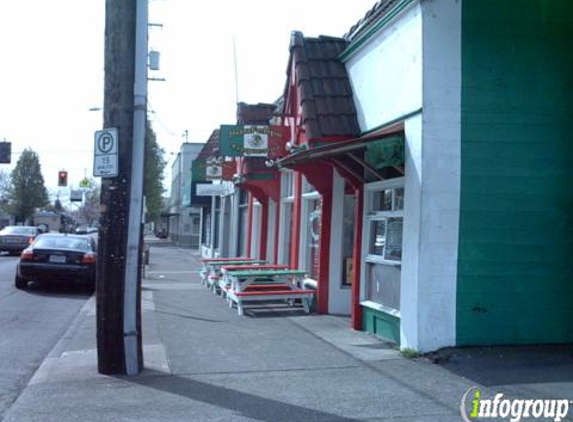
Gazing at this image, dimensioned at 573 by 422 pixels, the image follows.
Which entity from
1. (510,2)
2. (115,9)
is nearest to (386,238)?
(510,2)

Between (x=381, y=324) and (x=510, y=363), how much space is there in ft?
7.56

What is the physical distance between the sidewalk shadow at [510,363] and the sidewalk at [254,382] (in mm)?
50

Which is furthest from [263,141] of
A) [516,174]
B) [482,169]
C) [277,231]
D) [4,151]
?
[4,151]

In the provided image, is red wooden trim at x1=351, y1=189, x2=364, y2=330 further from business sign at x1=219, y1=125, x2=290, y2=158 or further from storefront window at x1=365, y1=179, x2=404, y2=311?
business sign at x1=219, y1=125, x2=290, y2=158

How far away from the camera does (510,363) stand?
7770 mm

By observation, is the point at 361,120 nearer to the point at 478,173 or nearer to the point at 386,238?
the point at 386,238

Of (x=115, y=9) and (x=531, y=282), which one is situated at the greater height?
(x=115, y=9)

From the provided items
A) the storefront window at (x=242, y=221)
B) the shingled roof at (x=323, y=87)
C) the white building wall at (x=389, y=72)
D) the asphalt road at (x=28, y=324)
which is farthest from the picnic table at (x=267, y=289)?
the storefront window at (x=242, y=221)

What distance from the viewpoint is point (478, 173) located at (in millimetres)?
8344

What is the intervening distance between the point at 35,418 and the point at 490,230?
18.2 feet

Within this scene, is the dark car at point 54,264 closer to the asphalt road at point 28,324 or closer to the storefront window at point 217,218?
the asphalt road at point 28,324

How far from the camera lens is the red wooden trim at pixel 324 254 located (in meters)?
12.3

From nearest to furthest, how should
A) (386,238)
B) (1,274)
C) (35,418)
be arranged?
(35,418) → (386,238) → (1,274)

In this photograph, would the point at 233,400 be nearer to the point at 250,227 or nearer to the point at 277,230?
the point at 277,230
